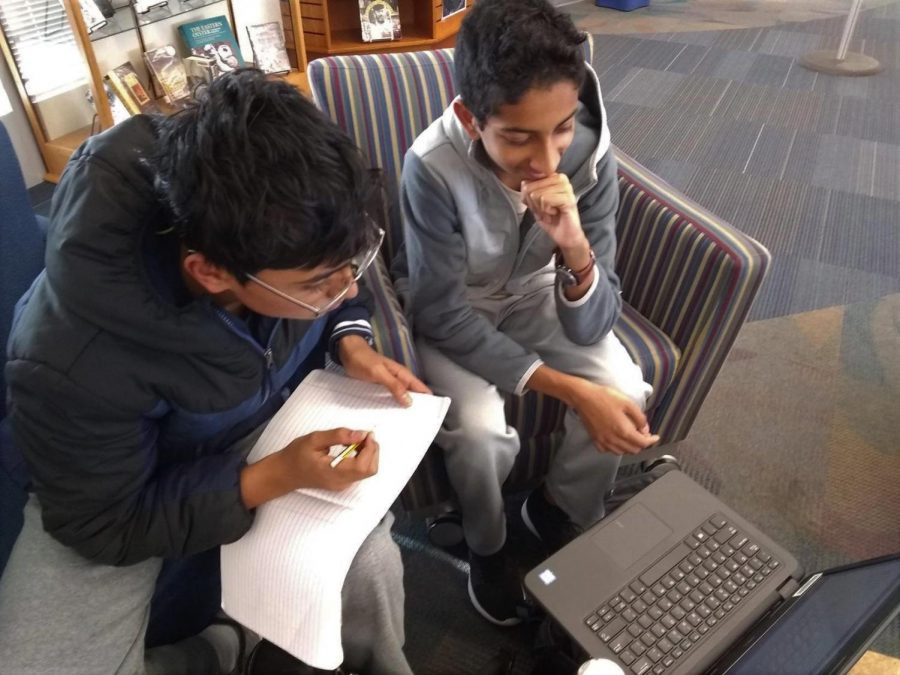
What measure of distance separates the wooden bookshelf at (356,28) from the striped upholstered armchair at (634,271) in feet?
5.40

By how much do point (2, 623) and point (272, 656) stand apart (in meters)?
0.33

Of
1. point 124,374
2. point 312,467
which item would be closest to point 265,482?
point 312,467

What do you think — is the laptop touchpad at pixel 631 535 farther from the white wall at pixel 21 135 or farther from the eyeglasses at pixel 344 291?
the white wall at pixel 21 135

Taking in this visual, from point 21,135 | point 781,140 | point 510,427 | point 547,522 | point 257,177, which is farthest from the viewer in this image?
point 781,140

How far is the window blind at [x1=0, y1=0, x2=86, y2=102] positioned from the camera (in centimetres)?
221

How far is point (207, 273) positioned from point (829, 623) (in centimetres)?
74

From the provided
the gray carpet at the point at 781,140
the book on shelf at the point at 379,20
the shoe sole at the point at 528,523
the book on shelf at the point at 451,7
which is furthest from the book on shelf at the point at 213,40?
the shoe sole at the point at 528,523

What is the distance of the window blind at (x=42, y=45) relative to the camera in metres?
2.21

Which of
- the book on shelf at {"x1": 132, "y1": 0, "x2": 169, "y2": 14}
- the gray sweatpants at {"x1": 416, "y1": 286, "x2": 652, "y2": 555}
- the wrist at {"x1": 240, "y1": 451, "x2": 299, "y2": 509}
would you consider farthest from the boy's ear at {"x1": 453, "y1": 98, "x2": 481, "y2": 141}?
the book on shelf at {"x1": 132, "y1": 0, "x2": 169, "y2": 14}

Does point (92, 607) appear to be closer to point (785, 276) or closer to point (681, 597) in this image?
point (681, 597)

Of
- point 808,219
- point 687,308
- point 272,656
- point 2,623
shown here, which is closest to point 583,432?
point 687,308

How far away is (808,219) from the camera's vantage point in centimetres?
237

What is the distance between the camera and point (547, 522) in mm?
1364

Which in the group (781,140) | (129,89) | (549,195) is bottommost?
(781,140)
